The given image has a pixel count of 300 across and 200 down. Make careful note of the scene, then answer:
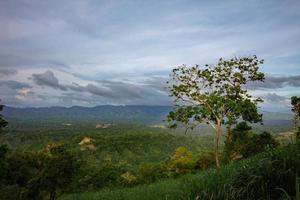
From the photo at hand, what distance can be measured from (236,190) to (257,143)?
126ft

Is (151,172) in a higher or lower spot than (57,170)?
lower

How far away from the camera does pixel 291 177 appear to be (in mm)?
5691

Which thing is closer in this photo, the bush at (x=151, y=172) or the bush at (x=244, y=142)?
the bush at (x=244, y=142)

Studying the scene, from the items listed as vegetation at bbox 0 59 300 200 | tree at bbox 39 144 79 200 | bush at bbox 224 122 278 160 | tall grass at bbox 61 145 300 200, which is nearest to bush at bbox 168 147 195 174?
vegetation at bbox 0 59 300 200

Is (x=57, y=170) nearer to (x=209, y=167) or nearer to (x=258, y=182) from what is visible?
(x=209, y=167)

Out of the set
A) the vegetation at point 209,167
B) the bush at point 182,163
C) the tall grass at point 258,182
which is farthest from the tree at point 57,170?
the tall grass at point 258,182

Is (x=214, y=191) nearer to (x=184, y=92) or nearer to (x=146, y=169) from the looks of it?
(x=184, y=92)

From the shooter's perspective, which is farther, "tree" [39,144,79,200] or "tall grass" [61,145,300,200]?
"tree" [39,144,79,200]

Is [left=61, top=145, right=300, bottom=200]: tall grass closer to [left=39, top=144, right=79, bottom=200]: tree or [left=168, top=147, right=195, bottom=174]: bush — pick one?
[left=39, top=144, right=79, bottom=200]: tree

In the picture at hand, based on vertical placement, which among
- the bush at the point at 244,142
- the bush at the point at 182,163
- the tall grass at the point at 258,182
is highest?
the tall grass at the point at 258,182

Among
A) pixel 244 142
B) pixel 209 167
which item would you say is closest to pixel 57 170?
pixel 209 167

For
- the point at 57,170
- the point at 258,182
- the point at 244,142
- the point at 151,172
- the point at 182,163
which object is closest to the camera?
the point at 258,182

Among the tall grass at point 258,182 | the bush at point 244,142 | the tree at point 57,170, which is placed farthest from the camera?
the bush at point 244,142

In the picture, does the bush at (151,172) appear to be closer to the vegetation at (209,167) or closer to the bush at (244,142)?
the vegetation at (209,167)
